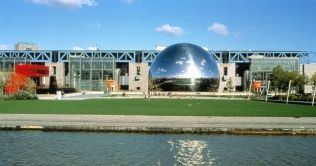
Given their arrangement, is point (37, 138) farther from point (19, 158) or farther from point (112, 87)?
point (112, 87)

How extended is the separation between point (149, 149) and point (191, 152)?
172 centimetres

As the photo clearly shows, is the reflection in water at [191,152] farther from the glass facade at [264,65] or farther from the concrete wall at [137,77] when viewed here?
the concrete wall at [137,77]

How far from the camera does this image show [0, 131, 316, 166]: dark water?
17281 mm

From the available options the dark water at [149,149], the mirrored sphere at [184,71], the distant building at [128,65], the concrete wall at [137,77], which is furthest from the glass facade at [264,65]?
the dark water at [149,149]

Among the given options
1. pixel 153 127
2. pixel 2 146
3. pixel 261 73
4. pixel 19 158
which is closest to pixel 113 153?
pixel 19 158

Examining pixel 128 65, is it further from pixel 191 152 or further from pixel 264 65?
pixel 191 152

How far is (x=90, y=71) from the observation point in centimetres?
14088

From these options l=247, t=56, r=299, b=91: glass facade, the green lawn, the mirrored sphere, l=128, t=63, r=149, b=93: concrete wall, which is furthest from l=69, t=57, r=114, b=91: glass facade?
the green lawn

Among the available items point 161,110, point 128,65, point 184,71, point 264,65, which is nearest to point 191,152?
point 161,110

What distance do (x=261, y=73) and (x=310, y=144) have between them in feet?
421

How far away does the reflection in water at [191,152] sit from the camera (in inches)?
684

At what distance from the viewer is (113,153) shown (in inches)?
738

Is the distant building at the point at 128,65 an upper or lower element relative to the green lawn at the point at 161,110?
upper

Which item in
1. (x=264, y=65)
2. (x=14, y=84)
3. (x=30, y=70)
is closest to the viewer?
(x=14, y=84)
